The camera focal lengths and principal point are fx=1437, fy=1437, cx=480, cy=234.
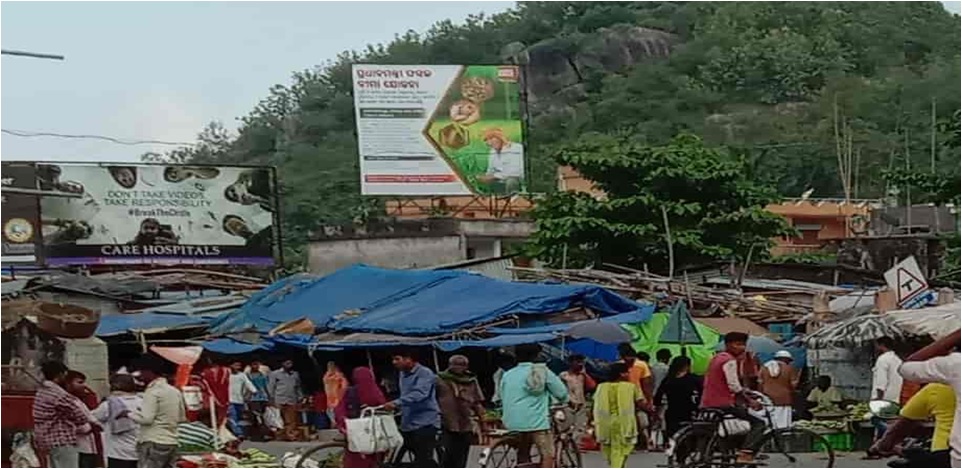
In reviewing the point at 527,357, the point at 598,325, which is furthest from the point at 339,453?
the point at 598,325

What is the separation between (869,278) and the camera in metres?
26.9

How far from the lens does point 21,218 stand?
1283 inches

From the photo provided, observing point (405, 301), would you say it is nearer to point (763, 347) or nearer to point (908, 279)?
point (763, 347)

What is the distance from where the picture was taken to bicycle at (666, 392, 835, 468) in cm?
1207

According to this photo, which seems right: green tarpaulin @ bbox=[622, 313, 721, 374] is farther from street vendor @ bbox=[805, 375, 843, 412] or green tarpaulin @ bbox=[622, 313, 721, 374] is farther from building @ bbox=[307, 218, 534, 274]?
building @ bbox=[307, 218, 534, 274]

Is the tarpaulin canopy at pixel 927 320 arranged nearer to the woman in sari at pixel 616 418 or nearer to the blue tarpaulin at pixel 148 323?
the woman in sari at pixel 616 418

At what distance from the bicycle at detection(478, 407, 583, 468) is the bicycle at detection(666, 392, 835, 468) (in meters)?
0.89

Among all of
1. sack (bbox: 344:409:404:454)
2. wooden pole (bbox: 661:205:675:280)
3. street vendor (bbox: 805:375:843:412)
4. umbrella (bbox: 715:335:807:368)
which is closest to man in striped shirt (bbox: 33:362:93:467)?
sack (bbox: 344:409:404:454)

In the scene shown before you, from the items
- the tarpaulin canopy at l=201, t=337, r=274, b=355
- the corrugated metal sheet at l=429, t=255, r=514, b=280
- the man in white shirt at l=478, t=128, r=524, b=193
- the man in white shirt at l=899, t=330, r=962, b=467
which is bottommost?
the tarpaulin canopy at l=201, t=337, r=274, b=355

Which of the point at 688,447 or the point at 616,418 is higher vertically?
the point at 616,418

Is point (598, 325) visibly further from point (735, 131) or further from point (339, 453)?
point (735, 131)

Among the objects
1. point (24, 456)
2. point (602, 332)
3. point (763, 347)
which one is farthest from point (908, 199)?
point (24, 456)

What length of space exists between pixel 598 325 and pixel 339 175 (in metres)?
38.1

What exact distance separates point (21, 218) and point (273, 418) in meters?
14.6
